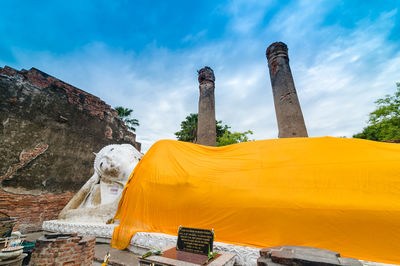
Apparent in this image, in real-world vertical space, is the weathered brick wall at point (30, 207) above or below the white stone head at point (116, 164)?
below

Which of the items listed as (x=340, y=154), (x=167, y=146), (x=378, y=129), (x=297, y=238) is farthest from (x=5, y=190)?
(x=378, y=129)

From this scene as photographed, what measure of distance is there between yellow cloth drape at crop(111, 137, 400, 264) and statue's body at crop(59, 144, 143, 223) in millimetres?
899

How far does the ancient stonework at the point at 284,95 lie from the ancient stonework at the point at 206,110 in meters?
2.08

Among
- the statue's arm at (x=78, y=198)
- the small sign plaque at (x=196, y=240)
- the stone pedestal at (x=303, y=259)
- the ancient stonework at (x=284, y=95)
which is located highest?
the ancient stonework at (x=284, y=95)

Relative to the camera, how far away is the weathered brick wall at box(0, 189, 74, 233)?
4.80 m

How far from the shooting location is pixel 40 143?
5.61 meters

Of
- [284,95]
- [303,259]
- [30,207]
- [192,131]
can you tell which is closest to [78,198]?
[30,207]

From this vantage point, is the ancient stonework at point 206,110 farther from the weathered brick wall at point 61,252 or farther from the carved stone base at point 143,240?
the weathered brick wall at point 61,252

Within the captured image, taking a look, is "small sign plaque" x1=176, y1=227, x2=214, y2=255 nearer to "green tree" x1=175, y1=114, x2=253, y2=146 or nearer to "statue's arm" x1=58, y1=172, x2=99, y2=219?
"statue's arm" x1=58, y1=172, x2=99, y2=219

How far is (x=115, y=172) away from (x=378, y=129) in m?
16.9

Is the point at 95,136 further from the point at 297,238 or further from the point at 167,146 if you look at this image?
the point at 297,238

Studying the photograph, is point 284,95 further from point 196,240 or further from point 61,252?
point 61,252

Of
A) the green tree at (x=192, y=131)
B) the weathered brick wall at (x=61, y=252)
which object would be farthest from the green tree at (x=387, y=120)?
the weathered brick wall at (x=61, y=252)

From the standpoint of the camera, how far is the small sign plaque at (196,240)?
2135mm
